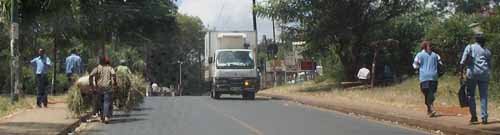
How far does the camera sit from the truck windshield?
3312 centimetres

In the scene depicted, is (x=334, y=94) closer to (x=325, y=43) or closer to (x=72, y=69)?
(x=325, y=43)

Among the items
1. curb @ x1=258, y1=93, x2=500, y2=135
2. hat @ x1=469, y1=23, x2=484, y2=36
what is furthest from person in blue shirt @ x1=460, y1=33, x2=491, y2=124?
hat @ x1=469, y1=23, x2=484, y2=36

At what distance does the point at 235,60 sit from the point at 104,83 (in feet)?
49.3

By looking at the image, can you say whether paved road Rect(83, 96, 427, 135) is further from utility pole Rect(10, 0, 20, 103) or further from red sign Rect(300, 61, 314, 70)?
red sign Rect(300, 61, 314, 70)

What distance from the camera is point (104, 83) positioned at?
60.7ft

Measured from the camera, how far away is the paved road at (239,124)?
1608cm

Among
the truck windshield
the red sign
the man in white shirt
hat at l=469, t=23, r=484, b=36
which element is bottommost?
the man in white shirt

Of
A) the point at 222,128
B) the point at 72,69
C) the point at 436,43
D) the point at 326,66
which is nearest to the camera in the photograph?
the point at 222,128

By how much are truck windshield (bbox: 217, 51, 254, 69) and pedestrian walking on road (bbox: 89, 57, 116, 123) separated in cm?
1460

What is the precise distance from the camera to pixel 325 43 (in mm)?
38812

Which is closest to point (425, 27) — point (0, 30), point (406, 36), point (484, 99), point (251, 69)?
point (406, 36)

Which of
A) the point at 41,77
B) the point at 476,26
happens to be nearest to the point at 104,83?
the point at 41,77

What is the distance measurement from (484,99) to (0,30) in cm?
2548

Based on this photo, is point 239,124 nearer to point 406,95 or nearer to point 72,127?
point 72,127
